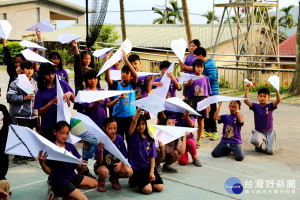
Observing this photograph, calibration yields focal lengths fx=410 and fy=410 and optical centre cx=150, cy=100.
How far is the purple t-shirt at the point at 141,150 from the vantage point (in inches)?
180

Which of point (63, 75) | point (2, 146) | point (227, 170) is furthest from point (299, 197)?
point (63, 75)

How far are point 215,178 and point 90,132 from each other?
1.76 metres

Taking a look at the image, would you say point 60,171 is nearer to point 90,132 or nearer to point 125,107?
point 90,132

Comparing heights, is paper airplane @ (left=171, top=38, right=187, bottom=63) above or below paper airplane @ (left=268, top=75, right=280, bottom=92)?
above

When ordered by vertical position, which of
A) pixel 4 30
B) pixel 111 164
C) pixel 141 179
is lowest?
pixel 141 179

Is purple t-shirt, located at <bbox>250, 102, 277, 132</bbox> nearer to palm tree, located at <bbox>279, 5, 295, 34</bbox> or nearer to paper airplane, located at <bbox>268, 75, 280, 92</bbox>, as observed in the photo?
paper airplane, located at <bbox>268, 75, 280, 92</bbox>

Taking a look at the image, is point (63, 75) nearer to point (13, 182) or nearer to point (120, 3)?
point (13, 182)

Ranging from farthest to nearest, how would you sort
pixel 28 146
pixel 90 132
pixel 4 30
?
pixel 4 30 → pixel 90 132 → pixel 28 146

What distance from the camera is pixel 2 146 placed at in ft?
13.7

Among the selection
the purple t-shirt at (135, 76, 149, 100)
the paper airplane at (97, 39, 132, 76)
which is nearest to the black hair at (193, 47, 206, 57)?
the purple t-shirt at (135, 76, 149, 100)

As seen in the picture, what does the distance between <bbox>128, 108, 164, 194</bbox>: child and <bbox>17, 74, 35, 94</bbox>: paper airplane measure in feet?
5.20

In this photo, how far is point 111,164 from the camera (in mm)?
4512

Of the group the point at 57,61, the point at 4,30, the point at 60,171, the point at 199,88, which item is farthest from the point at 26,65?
the point at 199,88

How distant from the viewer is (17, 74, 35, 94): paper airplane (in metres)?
5.20
